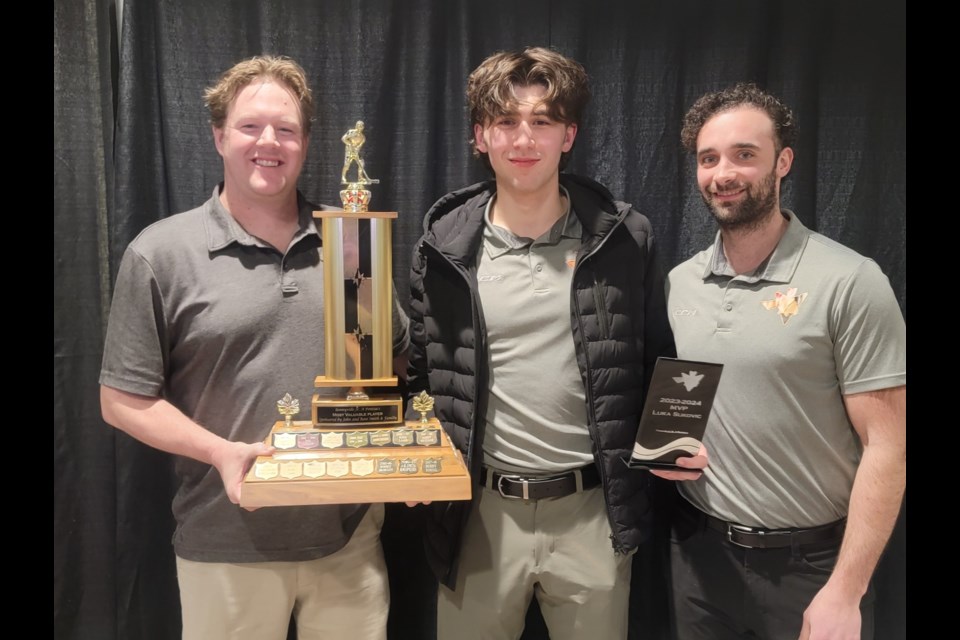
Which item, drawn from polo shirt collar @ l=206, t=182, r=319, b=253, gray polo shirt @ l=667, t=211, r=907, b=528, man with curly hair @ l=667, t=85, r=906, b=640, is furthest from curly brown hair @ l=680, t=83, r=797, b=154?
polo shirt collar @ l=206, t=182, r=319, b=253

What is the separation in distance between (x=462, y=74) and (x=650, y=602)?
6.40 feet

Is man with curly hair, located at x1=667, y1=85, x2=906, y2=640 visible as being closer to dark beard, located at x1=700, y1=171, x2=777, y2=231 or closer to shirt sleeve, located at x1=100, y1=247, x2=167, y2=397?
dark beard, located at x1=700, y1=171, x2=777, y2=231

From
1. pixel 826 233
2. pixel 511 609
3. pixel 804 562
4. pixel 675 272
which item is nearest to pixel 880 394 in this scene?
pixel 804 562

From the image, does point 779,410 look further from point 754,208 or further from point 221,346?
point 221,346

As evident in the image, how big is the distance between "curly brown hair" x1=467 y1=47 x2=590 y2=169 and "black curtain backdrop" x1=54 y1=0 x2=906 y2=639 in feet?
1.42

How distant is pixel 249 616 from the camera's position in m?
1.67

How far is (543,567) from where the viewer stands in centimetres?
167

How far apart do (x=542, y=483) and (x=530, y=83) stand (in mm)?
1071

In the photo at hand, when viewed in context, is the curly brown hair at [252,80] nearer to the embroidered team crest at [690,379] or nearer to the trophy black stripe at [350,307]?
the trophy black stripe at [350,307]

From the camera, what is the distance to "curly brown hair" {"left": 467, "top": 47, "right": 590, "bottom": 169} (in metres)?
1.67

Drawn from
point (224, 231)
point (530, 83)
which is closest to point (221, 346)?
point (224, 231)

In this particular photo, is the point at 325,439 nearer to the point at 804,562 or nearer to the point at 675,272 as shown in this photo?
the point at 675,272

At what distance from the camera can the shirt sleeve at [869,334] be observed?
1479 millimetres

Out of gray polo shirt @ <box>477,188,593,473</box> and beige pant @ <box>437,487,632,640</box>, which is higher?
gray polo shirt @ <box>477,188,593,473</box>
